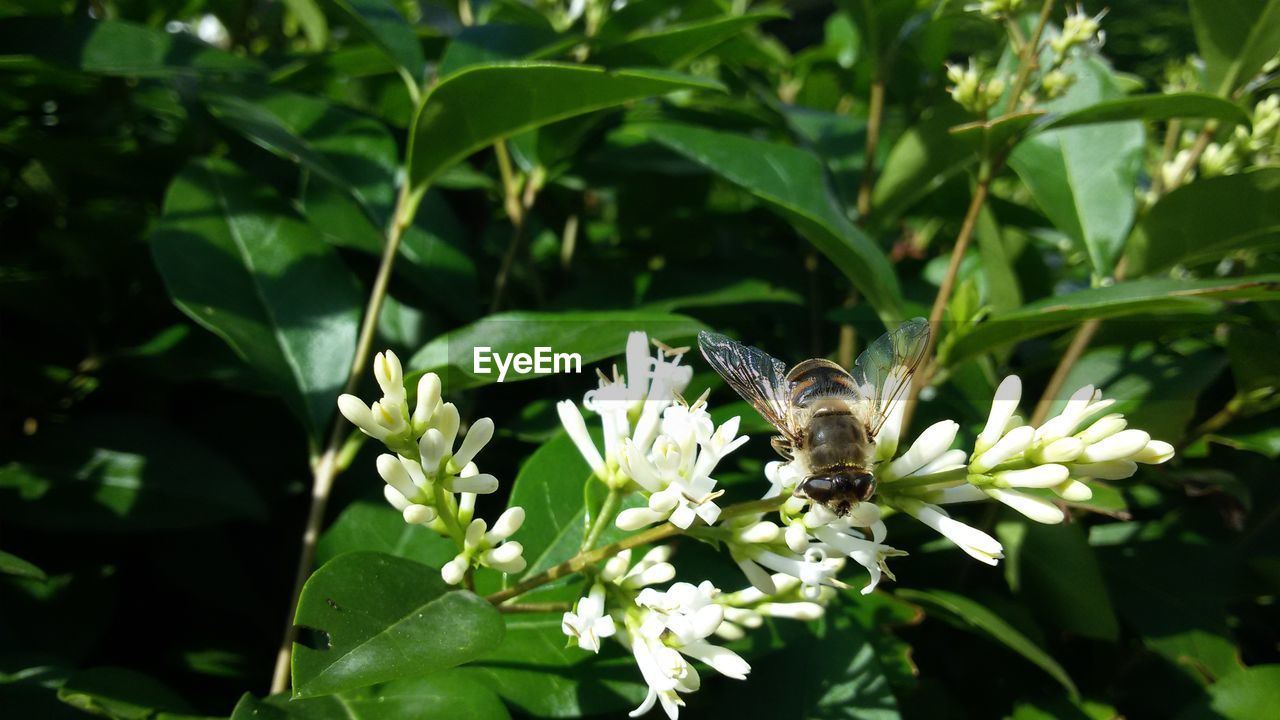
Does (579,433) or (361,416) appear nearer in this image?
(361,416)

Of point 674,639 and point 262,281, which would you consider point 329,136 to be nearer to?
point 262,281

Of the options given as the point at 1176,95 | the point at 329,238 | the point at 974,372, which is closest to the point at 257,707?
the point at 329,238

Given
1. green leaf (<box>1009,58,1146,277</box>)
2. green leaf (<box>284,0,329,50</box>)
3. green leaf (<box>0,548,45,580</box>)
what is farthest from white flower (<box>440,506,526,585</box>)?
green leaf (<box>284,0,329,50</box>)

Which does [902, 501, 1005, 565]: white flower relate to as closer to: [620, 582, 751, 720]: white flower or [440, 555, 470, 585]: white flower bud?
[620, 582, 751, 720]: white flower

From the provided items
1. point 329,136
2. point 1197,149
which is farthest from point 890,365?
point 329,136

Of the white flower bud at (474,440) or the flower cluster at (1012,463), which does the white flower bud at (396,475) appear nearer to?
the white flower bud at (474,440)

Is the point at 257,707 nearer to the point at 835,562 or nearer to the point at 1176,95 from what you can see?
the point at 835,562

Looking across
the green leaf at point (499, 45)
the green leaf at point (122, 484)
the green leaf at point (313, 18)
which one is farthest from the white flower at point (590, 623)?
the green leaf at point (313, 18)
